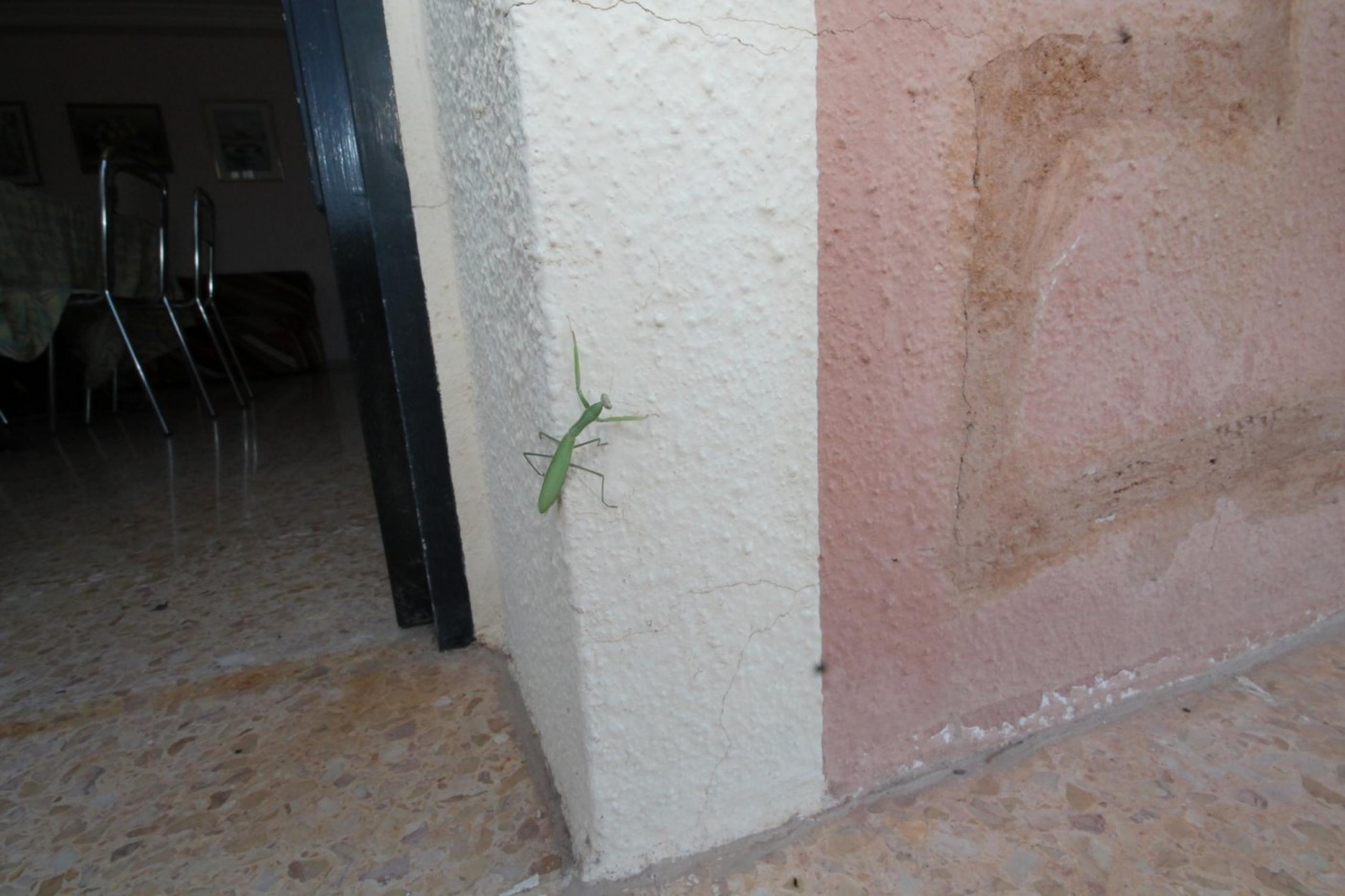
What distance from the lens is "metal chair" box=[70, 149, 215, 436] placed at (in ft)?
7.11

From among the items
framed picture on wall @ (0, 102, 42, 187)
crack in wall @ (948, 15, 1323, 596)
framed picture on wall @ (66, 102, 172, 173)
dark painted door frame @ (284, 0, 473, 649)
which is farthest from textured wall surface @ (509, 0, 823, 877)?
framed picture on wall @ (0, 102, 42, 187)

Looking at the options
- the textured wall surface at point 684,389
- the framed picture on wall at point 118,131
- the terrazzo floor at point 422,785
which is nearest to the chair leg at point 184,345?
the terrazzo floor at point 422,785

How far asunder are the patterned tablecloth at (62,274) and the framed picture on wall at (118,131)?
2.35m

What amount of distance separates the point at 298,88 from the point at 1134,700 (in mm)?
1160

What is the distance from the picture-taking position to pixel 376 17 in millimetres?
706

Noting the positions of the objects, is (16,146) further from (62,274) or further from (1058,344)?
(1058,344)

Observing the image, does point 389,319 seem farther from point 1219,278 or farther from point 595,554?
point 1219,278

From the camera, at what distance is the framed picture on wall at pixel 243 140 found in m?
4.57

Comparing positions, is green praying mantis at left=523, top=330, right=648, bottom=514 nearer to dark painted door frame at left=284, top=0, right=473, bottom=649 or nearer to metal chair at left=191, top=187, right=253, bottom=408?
Answer: dark painted door frame at left=284, top=0, right=473, bottom=649

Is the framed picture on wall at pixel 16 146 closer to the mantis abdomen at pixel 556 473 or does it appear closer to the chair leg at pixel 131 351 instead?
the chair leg at pixel 131 351

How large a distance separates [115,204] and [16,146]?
310cm

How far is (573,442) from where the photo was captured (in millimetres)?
460

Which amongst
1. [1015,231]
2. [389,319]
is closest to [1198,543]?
[1015,231]

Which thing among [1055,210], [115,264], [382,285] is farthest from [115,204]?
[1055,210]
